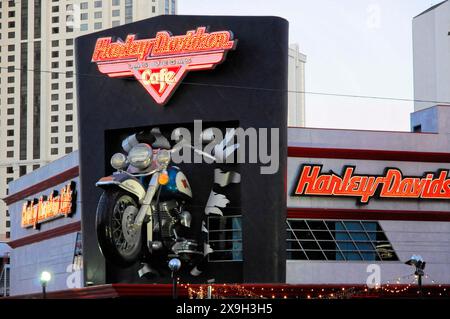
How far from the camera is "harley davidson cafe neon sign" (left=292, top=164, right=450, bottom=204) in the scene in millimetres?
46031

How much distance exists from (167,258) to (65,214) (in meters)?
11.3

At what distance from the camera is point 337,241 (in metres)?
45.9

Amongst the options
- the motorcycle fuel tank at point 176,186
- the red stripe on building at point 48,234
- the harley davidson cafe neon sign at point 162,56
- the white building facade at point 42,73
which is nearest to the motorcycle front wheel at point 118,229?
the motorcycle fuel tank at point 176,186

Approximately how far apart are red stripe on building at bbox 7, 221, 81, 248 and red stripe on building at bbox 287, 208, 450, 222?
519 inches

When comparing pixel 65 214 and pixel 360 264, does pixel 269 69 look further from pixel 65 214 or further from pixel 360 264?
pixel 65 214

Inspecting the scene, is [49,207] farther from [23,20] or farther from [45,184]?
[23,20]

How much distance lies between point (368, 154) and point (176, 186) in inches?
366

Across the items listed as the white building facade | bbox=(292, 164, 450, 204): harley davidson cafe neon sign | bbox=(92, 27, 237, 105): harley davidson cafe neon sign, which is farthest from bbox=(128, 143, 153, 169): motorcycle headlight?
the white building facade

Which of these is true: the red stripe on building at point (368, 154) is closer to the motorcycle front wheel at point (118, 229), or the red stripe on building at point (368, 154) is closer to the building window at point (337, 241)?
the building window at point (337, 241)

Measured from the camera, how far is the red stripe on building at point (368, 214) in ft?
150

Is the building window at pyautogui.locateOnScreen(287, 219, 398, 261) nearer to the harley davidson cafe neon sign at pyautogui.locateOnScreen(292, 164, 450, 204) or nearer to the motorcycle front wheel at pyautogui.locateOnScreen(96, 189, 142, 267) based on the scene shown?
the harley davidson cafe neon sign at pyautogui.locateOnScreen(292, 164, 450, 204)
